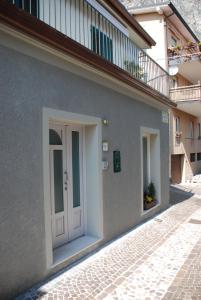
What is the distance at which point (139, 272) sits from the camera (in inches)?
199

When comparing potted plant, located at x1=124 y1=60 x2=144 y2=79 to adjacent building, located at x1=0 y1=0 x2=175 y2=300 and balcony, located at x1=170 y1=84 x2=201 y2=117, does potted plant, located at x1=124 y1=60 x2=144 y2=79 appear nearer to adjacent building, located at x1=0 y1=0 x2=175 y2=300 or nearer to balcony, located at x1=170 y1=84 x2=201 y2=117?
adjacent building, located at x1=0 y1=0 x2=175 y2=300

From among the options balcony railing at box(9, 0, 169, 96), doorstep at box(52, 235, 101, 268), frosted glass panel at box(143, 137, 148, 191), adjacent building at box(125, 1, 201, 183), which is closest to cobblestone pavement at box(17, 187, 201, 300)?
doorstep at box(52, 235, 101, 268)

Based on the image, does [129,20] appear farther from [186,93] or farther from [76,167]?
[186,93]

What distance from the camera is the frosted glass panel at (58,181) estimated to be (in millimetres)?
5676

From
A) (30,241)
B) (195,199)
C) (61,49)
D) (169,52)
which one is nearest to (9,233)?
(30,241)

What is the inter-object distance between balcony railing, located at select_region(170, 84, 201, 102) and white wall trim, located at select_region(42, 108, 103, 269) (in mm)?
12039

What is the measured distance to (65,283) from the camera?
4594 millimetres

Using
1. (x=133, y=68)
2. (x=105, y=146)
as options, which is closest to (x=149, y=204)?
(x=105, y=146)

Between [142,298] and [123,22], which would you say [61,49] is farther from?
[123,22]

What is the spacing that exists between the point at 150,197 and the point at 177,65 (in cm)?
1101

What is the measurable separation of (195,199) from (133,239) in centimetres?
621

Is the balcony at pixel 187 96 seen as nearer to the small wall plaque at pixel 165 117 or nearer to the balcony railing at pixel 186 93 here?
the balcony railing at pixel 186 93

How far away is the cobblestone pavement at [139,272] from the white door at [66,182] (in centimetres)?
71

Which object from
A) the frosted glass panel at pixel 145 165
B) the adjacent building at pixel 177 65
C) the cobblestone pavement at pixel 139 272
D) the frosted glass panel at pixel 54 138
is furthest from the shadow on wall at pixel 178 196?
the frosted glass panel at pixel 54 138
